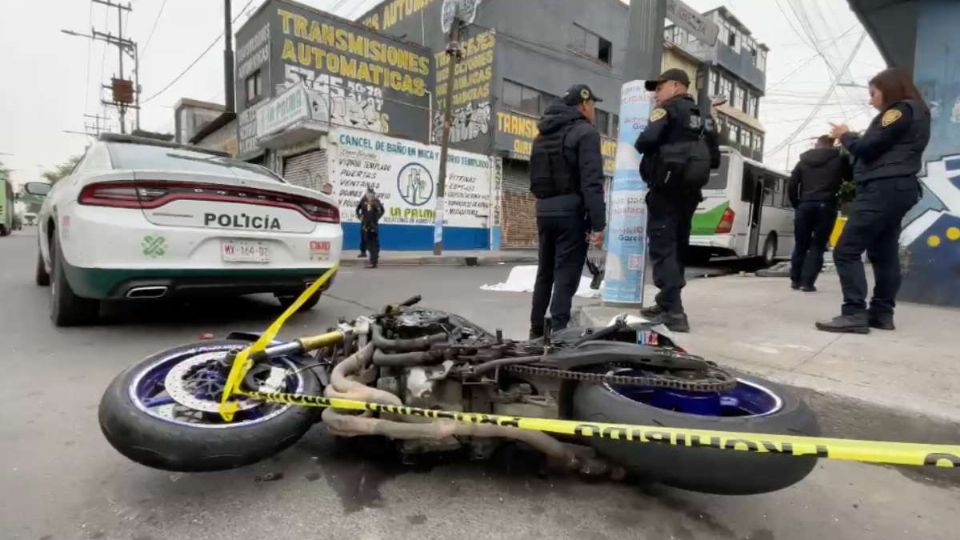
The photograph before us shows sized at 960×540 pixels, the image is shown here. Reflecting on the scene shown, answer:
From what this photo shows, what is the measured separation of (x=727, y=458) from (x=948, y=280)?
497cm

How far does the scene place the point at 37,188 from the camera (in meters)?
5.39

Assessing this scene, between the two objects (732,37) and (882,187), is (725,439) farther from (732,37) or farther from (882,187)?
(732,37)

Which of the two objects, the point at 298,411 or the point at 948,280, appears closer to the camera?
the point at 298,411

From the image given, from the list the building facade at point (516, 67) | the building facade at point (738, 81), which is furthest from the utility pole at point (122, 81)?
the building facade at point (738, 81)

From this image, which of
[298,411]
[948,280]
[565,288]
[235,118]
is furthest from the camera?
[235,118]

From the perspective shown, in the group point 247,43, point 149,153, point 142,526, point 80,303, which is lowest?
point 142,526

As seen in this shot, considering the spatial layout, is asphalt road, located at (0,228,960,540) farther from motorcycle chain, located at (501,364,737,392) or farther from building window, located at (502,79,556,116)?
building window, located at (502,79,556,116)

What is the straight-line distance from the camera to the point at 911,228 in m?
5.08

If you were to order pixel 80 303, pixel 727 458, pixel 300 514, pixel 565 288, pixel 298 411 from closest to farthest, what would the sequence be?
pixel 727 458, pixel 300 514, pixel 298 411, pixel 565 288, pixel 80 303

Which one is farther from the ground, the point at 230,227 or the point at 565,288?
the point at 230,227

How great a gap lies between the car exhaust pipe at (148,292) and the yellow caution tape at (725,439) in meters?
2.02

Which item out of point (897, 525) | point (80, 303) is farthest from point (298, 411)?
point (80, 303)

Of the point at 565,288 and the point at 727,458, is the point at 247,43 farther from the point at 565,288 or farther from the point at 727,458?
the point at 727,458

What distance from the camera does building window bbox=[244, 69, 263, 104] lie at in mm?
16825
